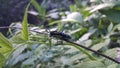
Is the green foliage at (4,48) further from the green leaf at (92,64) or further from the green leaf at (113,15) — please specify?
the green leaf at (113,15)

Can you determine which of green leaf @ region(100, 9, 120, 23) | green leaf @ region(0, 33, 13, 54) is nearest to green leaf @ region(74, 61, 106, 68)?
green leaf @ region(0, 33, 13, 54)

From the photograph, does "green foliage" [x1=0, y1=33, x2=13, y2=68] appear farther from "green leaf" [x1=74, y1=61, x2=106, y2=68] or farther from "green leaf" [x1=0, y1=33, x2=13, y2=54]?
"green leaf" [x1=74, y1=61, x2=106, y2=68]

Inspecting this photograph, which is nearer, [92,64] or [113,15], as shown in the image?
[92,64]

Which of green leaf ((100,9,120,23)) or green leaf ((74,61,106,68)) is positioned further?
green leaf ((100,9,120,23))

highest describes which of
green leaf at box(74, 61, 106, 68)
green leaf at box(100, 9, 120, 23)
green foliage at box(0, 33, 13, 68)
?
green foliage at box(0, 33, 13, 68)

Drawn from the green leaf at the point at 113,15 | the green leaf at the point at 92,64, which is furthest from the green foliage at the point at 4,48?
the green leaf at the point at 113,15

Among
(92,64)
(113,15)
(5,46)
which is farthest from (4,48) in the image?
(113,15)

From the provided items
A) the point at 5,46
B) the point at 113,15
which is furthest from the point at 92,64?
the point at 113,15

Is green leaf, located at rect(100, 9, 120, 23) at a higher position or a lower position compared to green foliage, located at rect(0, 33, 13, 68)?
lower

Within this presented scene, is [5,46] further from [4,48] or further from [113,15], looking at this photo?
[113,15]

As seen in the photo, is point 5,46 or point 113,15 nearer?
point 5,46

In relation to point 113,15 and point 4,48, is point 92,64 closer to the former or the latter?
point 4,48
